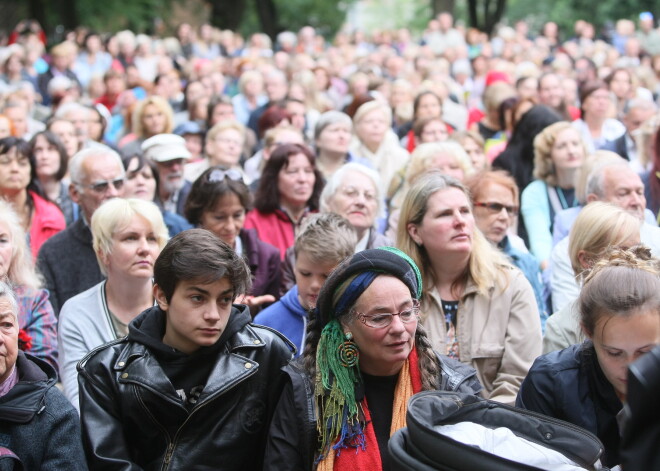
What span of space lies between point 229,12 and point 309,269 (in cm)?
2755

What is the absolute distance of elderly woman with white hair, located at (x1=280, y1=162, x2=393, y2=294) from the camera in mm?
6133

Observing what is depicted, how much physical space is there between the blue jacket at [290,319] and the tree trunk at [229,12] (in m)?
27.1

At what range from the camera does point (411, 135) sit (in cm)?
1020

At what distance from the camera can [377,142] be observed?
9852mm

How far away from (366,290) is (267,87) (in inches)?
409

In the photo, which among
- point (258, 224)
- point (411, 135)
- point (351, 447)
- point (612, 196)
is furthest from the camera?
point (411, 135)

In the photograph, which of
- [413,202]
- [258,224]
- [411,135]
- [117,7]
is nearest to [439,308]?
[413,202]

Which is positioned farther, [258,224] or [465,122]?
[465,122]

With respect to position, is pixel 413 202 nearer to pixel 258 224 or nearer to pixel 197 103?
pixel 258 224

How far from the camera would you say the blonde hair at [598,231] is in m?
4.92

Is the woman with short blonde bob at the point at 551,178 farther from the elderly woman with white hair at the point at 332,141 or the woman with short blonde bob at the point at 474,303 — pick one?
the woman with short blonde bob at the point at 474,303

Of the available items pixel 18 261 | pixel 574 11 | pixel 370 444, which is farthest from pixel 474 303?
pixel 574 11

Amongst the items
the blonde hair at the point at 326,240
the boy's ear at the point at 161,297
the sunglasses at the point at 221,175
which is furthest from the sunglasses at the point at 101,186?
the boy's ear at the point at 161,297

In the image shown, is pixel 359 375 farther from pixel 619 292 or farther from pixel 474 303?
pixel 474 303
